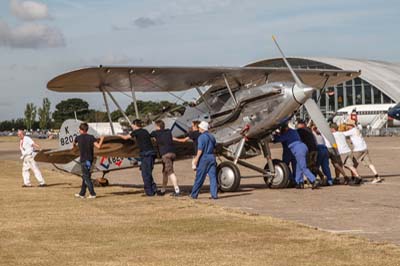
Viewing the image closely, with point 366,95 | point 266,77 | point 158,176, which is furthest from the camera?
point 366,95

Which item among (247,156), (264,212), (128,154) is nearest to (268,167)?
(247,156)

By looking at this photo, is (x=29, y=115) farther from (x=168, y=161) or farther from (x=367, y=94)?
(x=168, y=161)

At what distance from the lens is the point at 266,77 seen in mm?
19219

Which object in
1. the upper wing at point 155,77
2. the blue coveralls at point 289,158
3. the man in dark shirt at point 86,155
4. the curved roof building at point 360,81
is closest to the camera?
the man in dark shirt at point 86,155

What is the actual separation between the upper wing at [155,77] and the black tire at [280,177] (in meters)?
2.56

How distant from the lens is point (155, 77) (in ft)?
58.4

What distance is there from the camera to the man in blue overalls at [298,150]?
1686cm

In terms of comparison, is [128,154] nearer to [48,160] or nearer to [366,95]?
[48,160]

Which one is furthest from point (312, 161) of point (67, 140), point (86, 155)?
point (67, 140)

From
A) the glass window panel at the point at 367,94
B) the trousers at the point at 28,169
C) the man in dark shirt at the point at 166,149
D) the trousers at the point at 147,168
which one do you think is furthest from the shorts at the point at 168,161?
the glass window panel at the point at 367,94

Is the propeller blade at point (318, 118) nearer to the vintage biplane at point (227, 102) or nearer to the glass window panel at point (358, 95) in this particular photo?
the vintage biplane at point (227, 102)

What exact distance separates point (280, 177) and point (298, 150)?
2.93 ft

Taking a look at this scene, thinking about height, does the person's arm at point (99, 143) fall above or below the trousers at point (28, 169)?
above

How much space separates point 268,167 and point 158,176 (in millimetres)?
7723
